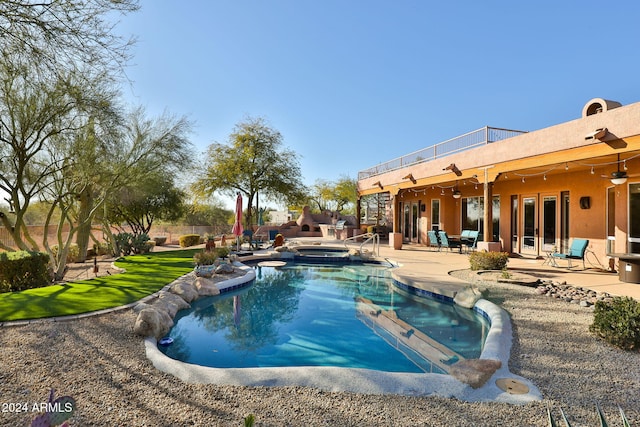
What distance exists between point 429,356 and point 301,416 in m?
2.57

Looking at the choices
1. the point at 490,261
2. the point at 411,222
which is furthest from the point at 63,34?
the point at 411,222

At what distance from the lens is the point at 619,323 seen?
4.31 meters

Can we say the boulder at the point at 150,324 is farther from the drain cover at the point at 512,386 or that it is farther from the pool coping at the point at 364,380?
the drain cover at the point at 512,386

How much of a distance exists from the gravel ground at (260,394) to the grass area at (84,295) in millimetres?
1152

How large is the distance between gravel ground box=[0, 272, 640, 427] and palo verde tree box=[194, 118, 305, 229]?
679 inches

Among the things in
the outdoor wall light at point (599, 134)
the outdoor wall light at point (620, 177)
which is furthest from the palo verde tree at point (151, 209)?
the outdoor wall light at point (620, 177)

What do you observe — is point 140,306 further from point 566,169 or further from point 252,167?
point 252,167

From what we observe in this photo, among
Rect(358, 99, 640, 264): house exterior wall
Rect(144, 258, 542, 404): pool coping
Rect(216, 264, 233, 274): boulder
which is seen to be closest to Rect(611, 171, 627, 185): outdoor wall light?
Rect(358, 99, 640, 264): house exterior wall

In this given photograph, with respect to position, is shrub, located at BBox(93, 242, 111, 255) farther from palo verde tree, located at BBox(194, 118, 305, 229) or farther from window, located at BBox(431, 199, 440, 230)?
window, located at BBox(431, 199, 440, 230)

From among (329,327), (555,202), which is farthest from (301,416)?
(555,202)

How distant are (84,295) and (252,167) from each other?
15507mm

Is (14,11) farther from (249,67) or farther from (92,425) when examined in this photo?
(249,67)

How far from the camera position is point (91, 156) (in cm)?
946

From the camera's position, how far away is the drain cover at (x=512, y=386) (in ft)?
10.5
